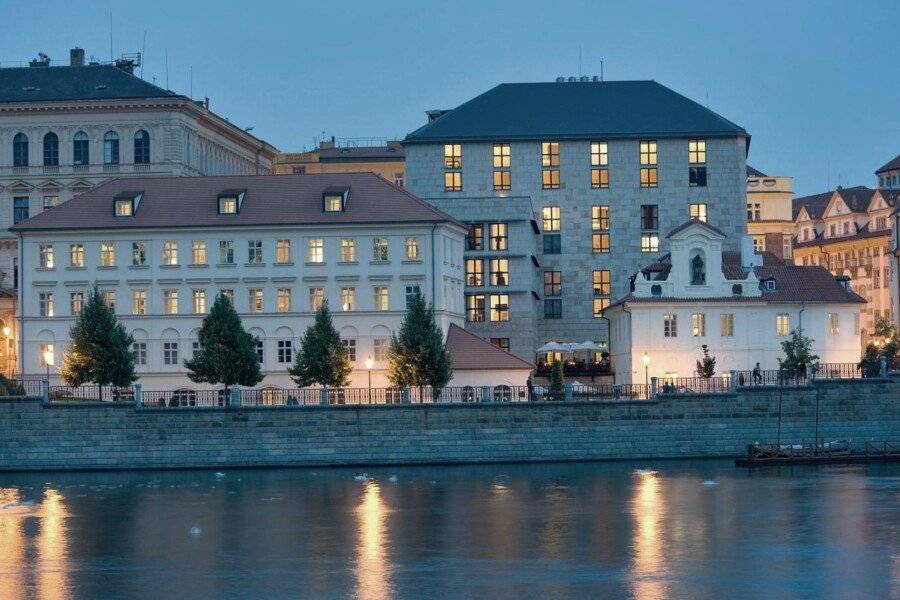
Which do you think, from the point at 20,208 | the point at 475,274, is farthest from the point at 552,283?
the point at 20,208

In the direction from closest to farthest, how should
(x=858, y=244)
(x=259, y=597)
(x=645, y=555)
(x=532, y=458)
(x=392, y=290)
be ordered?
1. (x=259, y=597)
2. (x=645, y=555)
3. (x=532, y=458)
4. (x=392, y=290)
5. (x=858, y=244)

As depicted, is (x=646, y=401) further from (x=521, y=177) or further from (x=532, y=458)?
(x=521, y=177)

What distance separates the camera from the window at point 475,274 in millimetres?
127812

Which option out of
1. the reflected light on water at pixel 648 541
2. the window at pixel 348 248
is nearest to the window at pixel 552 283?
the window at pixel 348 248

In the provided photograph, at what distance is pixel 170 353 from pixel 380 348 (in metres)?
11.4

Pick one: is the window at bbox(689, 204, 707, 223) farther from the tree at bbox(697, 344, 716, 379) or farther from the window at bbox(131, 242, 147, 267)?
the window at bbox(131, 242, 147, 267)

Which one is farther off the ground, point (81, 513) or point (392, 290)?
point (392, 290)

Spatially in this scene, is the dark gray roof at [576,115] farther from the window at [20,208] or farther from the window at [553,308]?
the window at [20,208]

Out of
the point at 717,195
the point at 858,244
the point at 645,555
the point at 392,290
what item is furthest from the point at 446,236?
the point at 858,244

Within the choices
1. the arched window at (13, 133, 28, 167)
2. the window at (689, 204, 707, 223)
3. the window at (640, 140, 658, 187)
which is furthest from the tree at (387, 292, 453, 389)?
the arched window at (13, 133, 28, 167)

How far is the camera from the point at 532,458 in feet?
317

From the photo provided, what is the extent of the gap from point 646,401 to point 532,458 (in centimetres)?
602

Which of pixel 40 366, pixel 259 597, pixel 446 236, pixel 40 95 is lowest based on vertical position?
pixel 259 597

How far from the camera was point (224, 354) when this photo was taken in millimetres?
102438
